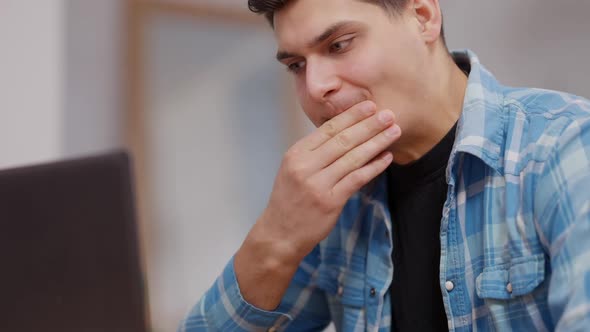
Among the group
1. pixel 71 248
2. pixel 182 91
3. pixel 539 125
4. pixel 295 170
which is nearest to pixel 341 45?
pixel 295 170

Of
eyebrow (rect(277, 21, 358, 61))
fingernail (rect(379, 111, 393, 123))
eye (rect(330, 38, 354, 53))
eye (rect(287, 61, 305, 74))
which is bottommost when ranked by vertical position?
fingernail (rect(379, 111, 393, 123))

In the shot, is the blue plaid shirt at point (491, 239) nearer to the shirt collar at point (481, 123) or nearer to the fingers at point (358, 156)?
the shirt collar at point (481, 123)

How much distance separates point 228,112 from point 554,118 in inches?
72.6

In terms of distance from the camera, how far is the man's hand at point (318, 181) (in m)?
1.09

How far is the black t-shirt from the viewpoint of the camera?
3.77ft

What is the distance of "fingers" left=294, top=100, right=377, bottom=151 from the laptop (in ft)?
1.50

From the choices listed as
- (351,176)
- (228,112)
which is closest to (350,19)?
(351,176)

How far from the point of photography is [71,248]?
2.28 ft

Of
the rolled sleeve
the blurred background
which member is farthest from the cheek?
the blurred background

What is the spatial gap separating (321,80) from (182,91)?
5.19ft

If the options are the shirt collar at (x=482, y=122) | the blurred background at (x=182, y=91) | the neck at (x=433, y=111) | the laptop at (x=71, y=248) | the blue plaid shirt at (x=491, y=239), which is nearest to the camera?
the laptop at (x=71, y=248)

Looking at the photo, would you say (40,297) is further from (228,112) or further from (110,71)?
(228,112)

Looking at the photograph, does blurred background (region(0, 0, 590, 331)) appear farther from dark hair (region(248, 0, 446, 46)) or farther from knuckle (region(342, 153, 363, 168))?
knuckle (region(342, 153, 363, 168))

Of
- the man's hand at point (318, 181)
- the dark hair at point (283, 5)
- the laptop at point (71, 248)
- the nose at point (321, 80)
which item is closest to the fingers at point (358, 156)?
the man's hand at point (318, 181)
